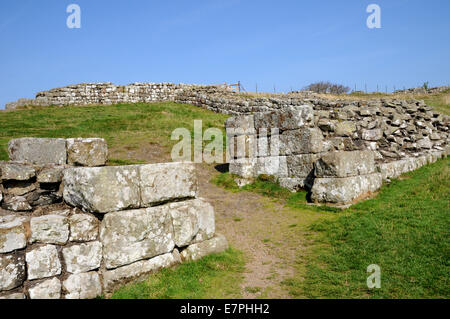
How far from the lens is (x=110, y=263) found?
Result: 4.55 m

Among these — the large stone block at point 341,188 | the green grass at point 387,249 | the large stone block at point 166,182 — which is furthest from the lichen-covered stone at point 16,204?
the large stone block at point 341,188

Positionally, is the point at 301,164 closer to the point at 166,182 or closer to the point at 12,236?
the point at 166,182

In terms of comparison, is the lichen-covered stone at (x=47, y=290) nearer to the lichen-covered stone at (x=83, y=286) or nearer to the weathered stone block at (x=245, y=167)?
the lichen-covered stone at (x=83, y=286)

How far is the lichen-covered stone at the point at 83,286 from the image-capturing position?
421cm

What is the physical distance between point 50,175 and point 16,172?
0.43m

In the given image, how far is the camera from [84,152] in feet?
18.0

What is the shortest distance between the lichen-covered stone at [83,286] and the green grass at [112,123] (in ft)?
31.2

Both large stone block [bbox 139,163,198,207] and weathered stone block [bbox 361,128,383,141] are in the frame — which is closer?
large stone block [bbox 139,163,198,207]

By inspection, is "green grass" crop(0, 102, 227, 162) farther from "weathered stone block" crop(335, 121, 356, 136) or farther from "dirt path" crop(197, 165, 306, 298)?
"weathered stone block" crop(335, 121, 356, 136)

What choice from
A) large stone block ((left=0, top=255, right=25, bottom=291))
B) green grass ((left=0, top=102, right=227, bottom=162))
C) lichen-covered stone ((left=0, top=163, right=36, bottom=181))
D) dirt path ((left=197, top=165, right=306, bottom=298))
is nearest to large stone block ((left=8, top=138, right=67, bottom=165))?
lichen-covered stone ((left=0, top=163, right=36, bottom=181))

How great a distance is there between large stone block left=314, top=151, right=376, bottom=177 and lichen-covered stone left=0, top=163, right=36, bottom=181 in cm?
674

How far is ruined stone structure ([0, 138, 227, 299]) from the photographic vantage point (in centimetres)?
407

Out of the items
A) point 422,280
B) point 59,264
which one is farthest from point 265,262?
point 59,264

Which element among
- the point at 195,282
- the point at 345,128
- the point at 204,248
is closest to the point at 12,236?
the point at 195,282
